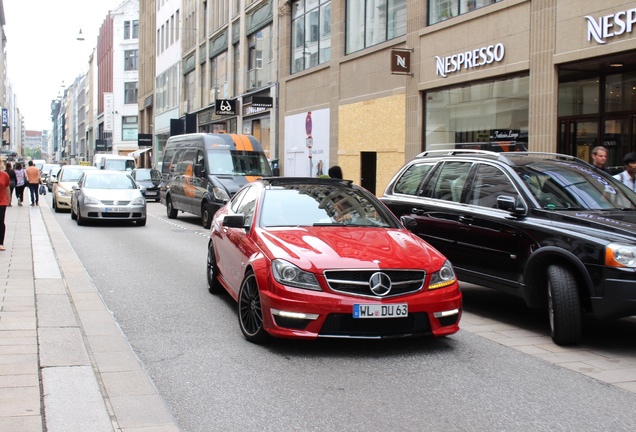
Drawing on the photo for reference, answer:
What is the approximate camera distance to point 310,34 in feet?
95.9

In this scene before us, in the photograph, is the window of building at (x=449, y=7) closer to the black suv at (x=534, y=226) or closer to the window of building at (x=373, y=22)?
the window of building at (x=373, y=22)

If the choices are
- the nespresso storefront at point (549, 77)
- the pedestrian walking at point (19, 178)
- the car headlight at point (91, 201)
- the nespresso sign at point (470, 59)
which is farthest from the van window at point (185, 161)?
the pedestrian walking at point (19, 178)

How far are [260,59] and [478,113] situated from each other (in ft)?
60.9

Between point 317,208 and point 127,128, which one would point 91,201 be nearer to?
point 317,208

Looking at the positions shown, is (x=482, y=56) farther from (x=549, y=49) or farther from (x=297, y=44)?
(x=297, y=44)

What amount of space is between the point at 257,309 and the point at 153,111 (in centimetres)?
6100

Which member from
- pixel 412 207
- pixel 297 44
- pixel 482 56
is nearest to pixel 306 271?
pixel 412 207

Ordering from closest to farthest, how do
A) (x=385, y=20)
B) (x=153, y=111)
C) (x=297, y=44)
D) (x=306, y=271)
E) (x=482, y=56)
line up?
(x=306, y=271), (x=482, y=56), (x=385, y=20), (x=297, y=44), (x=153, y=111)

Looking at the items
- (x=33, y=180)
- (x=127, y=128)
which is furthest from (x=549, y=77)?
(x=127, y=128)

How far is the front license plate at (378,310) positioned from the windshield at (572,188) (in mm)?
2266

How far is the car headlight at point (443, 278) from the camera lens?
247 inches

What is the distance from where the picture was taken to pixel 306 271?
6043mm

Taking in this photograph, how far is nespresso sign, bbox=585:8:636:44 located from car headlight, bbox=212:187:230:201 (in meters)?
9.20

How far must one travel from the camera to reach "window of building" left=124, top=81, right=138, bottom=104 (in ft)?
307
